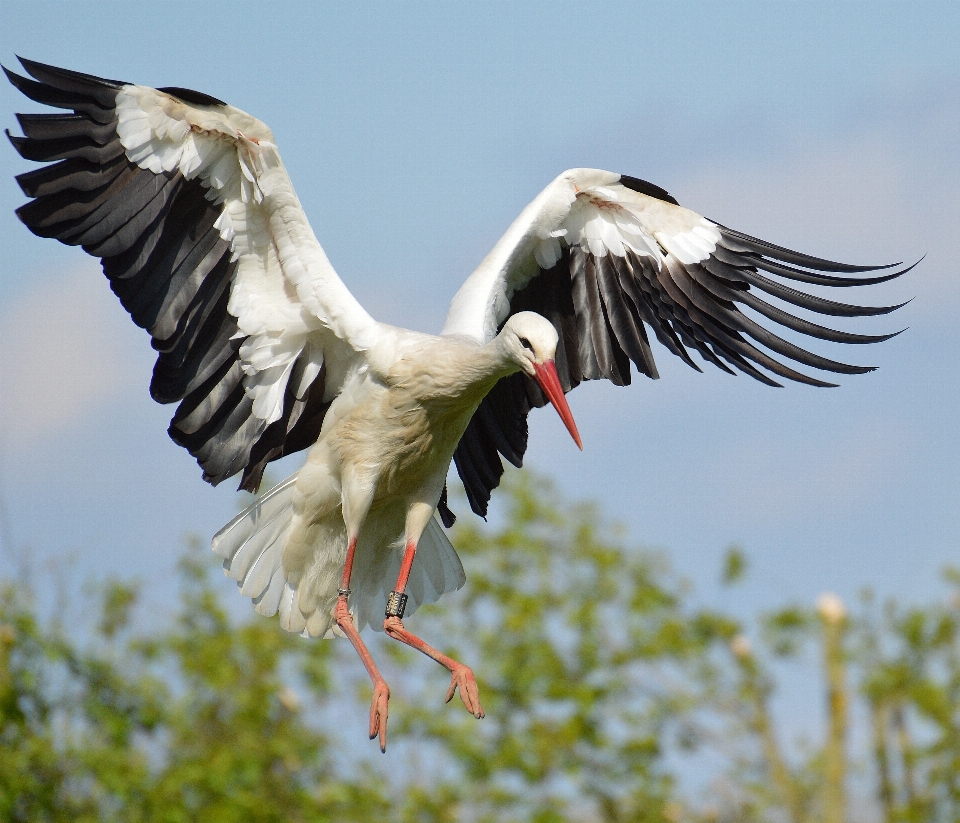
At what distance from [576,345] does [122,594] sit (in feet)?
23.7

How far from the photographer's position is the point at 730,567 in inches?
637

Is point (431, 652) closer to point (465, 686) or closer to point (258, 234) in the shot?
point (465, 686)

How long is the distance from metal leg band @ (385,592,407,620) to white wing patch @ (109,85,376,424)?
1.02m

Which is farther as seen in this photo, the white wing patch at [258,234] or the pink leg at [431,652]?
the pink leg at [431,652]

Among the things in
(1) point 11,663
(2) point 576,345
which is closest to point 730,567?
(1) point 11,663

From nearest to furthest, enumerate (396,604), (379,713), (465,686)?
(379,713) → (465,686) → (396,604)

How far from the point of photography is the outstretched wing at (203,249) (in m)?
6.46

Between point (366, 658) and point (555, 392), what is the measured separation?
1509 mm

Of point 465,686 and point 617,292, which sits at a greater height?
point 617,292

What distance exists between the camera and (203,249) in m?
6.78

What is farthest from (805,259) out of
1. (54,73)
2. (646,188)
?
(54,73)

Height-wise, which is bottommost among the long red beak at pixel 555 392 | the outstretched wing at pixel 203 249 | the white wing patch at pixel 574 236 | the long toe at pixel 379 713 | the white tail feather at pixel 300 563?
the long toe at pixel 379 713

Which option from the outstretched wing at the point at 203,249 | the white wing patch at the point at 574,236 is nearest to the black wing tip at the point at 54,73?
the outstretched wing at the point at 203,249

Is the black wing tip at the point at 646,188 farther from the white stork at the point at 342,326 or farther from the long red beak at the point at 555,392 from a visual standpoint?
the long red beak at the point at 555,392
